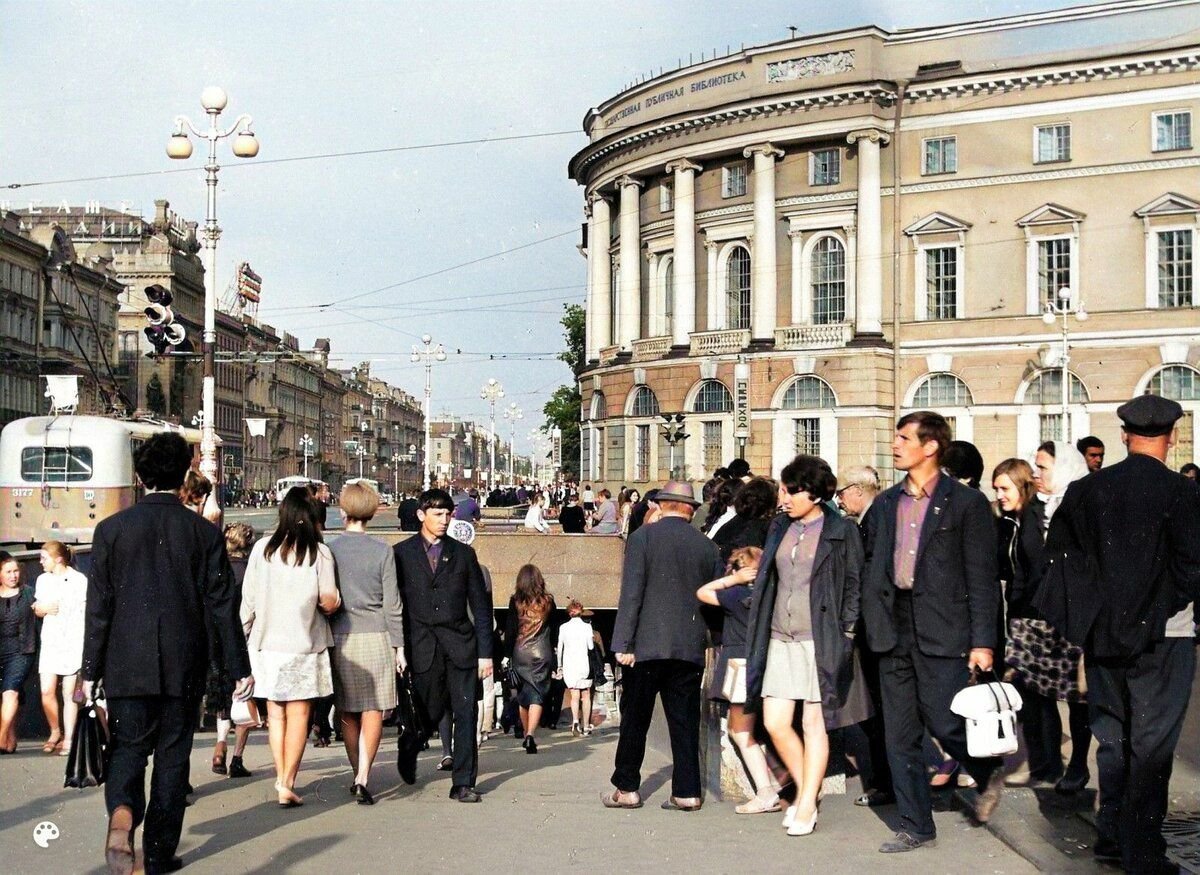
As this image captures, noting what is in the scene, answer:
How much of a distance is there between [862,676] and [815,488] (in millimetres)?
1147

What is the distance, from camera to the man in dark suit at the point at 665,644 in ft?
28.6

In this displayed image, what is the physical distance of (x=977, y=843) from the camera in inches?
301

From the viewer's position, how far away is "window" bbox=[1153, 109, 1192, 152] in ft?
166

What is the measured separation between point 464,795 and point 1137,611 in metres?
4.36

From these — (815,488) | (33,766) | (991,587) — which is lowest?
(33,766)

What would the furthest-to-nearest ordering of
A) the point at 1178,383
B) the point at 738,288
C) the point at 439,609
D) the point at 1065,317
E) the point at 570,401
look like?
the point at 570,401 → the point at 738,288 → the point at 1178,383 → the point at 1065,317 → the point at 439,609

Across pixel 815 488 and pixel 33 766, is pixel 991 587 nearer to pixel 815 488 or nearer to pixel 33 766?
pixel 815 488

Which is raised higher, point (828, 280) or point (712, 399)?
point (828, 280)

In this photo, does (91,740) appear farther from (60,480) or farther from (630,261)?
(630,261)

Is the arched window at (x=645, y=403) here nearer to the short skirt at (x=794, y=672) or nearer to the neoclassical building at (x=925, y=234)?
the neoclassical building at (x=925, y=234)

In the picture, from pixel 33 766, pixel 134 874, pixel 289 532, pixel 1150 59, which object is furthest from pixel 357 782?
pixel 1150 59

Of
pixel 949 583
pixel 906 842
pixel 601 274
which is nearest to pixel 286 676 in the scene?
pixel 906 842

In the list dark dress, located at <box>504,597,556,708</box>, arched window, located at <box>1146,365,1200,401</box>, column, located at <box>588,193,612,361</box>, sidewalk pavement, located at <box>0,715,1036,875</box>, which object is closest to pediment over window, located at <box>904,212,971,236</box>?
arched window, located at <box>1146,365,1200,401</box>

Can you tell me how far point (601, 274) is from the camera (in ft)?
218
